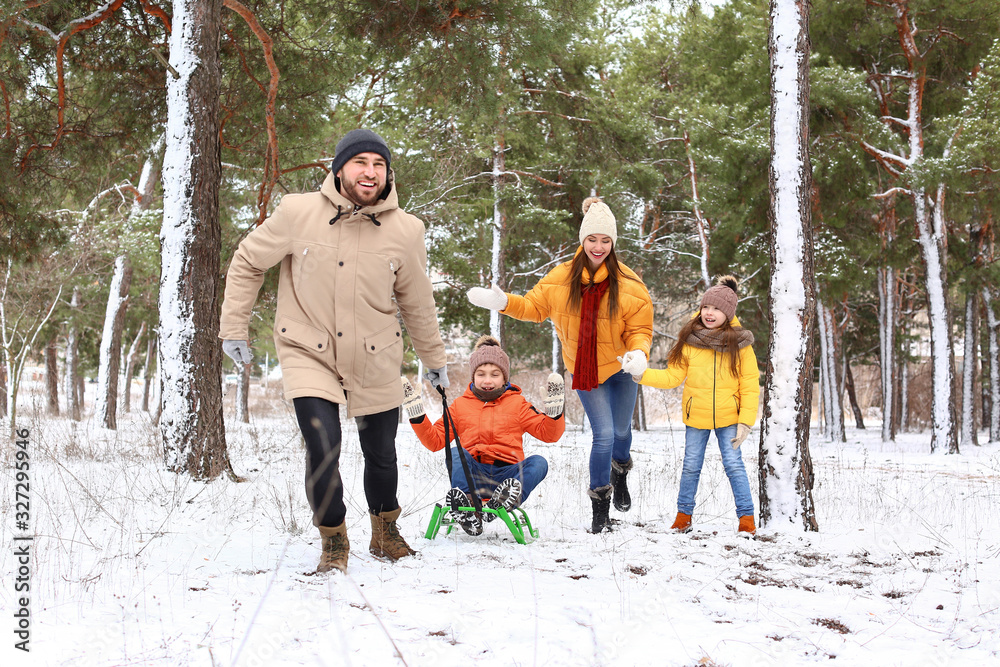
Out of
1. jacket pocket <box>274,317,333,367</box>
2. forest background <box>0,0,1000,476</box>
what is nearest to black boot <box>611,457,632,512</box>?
forest background <box>0,0,1000,476</box>

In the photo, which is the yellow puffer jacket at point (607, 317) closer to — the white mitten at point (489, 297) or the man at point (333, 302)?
the white mitten at point (489, 297)

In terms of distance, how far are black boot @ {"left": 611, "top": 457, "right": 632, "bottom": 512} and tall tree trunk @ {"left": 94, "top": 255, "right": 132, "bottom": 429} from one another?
42.6ft

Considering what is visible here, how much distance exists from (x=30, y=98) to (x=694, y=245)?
14845 millimetres

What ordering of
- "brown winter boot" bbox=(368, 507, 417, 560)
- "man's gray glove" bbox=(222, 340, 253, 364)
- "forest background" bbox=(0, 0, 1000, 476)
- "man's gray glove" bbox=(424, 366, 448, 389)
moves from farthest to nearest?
"forest background" bbox=(0, 0, 1000, 476), "man's gray glove" bbox=(424, 366, 448, 389), "brown winter boot" bbox=(368, 507, 417, 560), "man's gray glove" bbox=(222, 340, 253, 364)

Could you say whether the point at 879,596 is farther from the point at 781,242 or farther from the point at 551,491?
the point at 551,491

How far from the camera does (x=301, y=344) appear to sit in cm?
338

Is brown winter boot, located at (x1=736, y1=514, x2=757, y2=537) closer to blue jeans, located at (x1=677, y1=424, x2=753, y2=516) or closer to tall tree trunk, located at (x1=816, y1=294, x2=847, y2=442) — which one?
blue jeans, located at (x1=677, y1=424, x2=753, y2=516)

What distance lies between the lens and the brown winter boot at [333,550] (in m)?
3.44

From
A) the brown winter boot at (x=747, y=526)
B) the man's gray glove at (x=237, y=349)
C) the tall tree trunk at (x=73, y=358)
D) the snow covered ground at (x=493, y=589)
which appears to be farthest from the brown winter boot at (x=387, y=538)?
the tall tree trunk at (x=73, y=358)

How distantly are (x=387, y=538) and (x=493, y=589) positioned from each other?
777 millimetres

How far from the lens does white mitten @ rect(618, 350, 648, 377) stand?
4.46m

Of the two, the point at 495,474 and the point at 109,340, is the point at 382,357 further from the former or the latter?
the point at 109,340

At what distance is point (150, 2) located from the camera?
23.5ft

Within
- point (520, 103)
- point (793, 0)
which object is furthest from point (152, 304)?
point (793, 0)
